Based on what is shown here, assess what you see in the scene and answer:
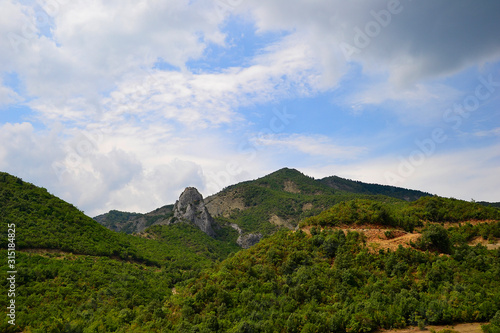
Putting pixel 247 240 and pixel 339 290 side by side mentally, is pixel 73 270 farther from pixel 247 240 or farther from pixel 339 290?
pixel 247 240

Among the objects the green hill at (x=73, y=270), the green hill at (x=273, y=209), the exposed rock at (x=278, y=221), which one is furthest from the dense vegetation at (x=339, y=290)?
the exposed rock at (x=278, y=221)

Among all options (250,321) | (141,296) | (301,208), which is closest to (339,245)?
(250,321)

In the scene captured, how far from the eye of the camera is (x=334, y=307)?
1018 inches

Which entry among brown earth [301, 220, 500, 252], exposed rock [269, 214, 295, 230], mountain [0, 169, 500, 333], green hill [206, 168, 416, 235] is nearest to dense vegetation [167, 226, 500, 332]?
mountain [0, 169, 500, 333]

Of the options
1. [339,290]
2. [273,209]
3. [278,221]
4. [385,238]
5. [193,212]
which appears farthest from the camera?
[273,209]

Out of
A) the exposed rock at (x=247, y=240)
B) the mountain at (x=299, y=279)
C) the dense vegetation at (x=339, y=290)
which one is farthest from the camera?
the exposed rock at (x=247, y=240)

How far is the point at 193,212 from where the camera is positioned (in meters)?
129

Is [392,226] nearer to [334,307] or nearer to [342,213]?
[342,213]

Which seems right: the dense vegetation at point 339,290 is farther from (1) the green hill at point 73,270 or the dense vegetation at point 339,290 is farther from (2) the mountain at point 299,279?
(1) the green hill at point 73,270

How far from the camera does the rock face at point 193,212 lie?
12694 centimetres

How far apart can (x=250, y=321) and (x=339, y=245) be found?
1584cm

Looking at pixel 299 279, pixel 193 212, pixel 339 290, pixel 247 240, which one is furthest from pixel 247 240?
pixel 339 290

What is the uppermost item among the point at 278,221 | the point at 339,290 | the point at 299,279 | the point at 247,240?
the point at 278,221

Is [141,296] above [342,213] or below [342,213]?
below
